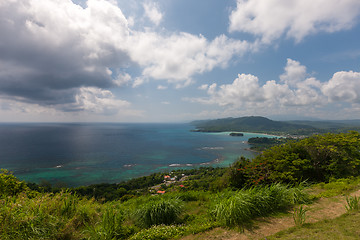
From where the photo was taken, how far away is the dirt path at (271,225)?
4027mm

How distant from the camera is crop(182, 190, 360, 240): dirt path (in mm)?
4027

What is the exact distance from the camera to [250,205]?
4.99m

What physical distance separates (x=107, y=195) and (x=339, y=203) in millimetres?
36839

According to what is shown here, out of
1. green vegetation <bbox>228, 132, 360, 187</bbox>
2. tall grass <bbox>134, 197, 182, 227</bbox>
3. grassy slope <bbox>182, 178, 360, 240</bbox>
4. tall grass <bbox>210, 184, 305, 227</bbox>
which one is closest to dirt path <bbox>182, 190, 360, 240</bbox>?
grassy slope <bbox>182, 178, 360, 240</bbox>

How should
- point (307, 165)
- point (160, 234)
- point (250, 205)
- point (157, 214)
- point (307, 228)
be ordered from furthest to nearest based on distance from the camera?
point (307, 165), point (157, 214), point (250, 205), point (160, 234), point (307, 228)

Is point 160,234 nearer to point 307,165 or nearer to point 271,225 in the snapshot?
point 271,225

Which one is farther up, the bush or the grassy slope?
the grassy slope

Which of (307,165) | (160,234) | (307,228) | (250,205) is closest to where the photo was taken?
(307,228)

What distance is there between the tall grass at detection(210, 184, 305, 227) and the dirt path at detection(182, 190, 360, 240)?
0.32 metres

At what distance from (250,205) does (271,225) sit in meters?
0.72

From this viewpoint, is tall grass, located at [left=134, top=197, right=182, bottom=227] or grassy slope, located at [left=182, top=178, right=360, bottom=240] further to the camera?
tall grass, located at [left=134, top=197, right=182, bottom=227]

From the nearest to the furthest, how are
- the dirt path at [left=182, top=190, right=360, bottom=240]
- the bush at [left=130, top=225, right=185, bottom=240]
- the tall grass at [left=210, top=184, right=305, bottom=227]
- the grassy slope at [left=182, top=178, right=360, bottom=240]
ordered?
the grassy slope at [left=182, top=178, right=360, bottom=240] → the dirt path at [left=182, top=190, right=360, bottom=240] → the bush at [left=130, top=225, right=185, bottom=240] → the tall grass at [left=210, top=184, right=305, bottom=227]

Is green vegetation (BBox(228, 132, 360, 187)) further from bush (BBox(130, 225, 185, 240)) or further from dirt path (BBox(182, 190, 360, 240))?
bush (BBox(130, 225, 185, 240))

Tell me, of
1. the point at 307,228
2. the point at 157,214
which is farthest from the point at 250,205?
the point at 157,214
